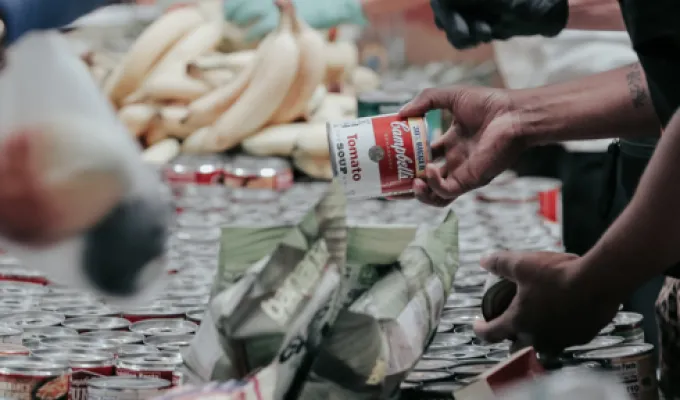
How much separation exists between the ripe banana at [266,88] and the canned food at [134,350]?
1884 millimetres

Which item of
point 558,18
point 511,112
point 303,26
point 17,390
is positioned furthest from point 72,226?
point 303,26

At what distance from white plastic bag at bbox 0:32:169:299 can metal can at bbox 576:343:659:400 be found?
658mm

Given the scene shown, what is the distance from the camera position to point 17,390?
1117 millimetres

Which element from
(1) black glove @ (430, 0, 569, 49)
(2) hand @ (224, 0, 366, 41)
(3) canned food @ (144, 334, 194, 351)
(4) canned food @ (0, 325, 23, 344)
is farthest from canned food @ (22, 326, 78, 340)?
(2) hand @ (224, 0, 366, 41)

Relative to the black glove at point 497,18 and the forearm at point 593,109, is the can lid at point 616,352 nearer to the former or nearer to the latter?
the forearm at point 593,109

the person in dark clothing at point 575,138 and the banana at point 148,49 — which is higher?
the person in dark clothing at point 575,138

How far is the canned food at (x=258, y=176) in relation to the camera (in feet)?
9.68

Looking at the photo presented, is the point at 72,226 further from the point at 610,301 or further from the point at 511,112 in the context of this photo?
the point at 511,112

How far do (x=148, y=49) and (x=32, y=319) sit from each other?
238 cm

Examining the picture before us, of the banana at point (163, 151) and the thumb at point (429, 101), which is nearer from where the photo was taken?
the thumb at point (429, 101)

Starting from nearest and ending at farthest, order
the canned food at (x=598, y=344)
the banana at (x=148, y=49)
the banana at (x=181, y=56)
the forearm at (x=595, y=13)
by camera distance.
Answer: the canned food at (x=598, y=344) → the forearm at (x=595, y=13) → the banana at (x=181, y=56) → the banana at (x=148, y=49)

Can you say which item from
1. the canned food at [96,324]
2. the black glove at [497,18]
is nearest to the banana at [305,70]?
the black glove at [497,18]

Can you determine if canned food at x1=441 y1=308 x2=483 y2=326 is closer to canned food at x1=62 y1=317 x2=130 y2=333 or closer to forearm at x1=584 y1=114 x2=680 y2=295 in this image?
forearm at x1=584 y1=114 x2=680 y2=295

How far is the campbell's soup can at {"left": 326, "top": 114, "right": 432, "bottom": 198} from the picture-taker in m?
1.52
